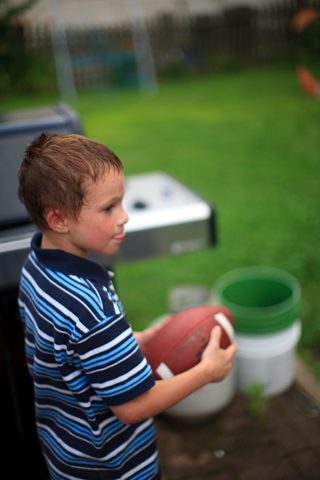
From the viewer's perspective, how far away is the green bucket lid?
8.84 feet

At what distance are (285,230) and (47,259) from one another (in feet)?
12.8

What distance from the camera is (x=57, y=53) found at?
11.7 metres

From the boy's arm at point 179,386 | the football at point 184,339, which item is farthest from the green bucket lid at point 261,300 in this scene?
the boy's arm at point 179,386

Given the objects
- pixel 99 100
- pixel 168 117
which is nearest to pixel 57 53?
pixel 99 100

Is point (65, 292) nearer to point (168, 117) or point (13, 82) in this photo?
point (13, 82)

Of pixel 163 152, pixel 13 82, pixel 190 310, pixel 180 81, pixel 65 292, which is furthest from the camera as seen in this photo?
pixel 180 81

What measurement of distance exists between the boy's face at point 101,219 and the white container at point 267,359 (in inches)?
64.1

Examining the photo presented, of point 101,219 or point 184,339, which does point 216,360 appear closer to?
point 184,339

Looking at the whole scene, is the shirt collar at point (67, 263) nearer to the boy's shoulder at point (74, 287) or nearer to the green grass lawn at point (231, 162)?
the boy's shoulder at point (74, 287)

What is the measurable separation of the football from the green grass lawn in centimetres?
162

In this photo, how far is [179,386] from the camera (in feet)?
4.61

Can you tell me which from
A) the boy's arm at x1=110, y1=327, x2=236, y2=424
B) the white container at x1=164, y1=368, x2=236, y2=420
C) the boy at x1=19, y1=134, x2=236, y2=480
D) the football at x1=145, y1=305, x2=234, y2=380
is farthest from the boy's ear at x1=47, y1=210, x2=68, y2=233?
the white container at x1=164, y1=368, x2=236, y2=420

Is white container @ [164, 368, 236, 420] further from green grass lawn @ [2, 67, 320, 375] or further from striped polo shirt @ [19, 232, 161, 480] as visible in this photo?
striped polo shirt @ [19, 232, 161, 480]

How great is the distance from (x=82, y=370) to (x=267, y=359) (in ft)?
5.49
